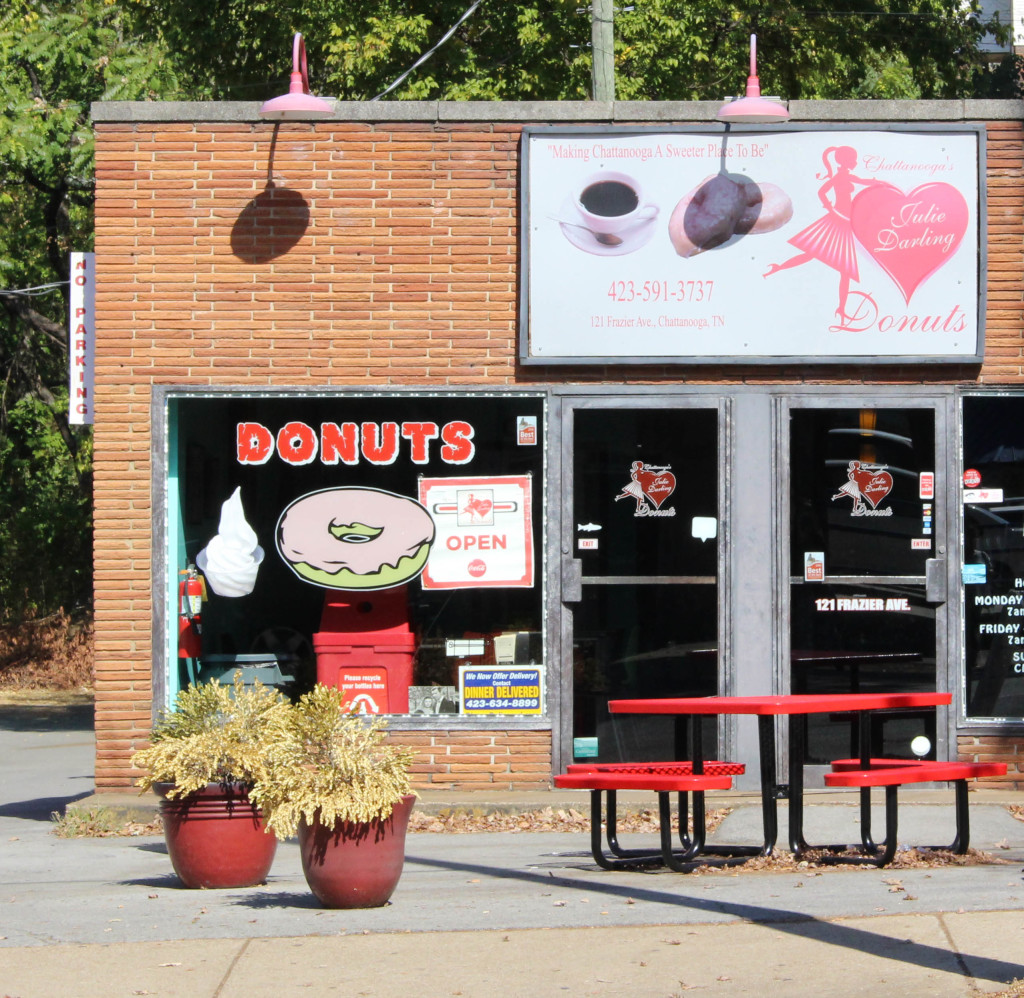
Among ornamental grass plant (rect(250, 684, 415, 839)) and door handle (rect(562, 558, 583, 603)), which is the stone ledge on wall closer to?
door handle (rect(562, 558, 583, 603))

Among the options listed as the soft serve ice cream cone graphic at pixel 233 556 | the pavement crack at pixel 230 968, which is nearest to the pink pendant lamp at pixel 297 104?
the soft serve ice cream cone graphic at pixel 233 556

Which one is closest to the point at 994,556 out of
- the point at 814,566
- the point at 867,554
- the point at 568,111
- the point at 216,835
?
the point at 867,554

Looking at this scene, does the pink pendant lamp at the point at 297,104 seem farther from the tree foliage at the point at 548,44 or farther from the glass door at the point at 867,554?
the tree foliage at the point at 548,44

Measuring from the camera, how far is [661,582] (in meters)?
10.1

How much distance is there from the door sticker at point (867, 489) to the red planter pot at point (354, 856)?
442cm

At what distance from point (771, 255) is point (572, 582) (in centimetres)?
258

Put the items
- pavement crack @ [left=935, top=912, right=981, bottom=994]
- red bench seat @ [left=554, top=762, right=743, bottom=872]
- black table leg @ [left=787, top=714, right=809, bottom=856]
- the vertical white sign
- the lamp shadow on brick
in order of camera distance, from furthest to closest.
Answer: the vertical white sign
the lamp shadow on brick
black table leg @ [left=787, top=714, right=809, bottom=856]
red bench seat @ [left=554, top=762, right=743, bottom=872]
pavement crack @ [left=935, top=912, right=981, bottom=994]

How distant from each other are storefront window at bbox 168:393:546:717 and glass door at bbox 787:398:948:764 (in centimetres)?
180

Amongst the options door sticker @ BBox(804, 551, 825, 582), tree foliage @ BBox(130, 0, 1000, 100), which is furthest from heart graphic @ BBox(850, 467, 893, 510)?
tree foliage @ BBox(130, 0, 1000, 100)

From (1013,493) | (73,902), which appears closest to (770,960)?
(73,902)

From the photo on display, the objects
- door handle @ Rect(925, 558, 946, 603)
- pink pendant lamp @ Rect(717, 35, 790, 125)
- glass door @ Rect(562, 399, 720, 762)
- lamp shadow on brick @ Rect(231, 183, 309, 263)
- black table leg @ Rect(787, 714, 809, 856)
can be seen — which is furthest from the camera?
lamp shadow on brick @ Rect(231, 183, 309, 263)

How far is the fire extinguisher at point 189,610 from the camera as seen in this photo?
1028cm

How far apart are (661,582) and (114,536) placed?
3.71 metres

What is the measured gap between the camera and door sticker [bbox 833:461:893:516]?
33.2 feet
